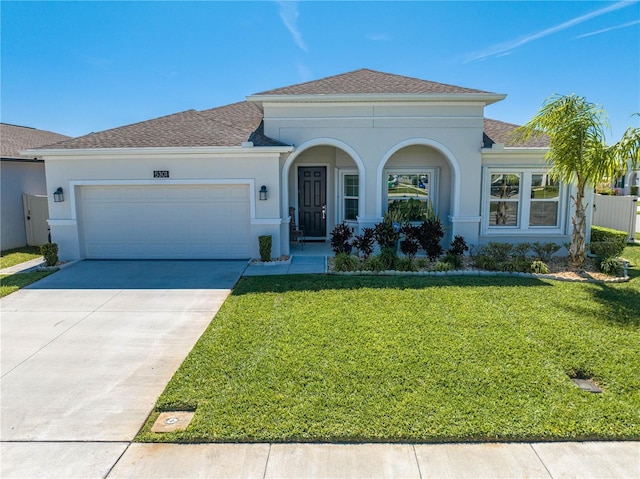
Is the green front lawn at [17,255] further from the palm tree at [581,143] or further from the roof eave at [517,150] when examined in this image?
the palm tree at [581,143]

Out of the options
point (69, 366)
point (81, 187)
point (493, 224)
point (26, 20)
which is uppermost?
point (26, 20)

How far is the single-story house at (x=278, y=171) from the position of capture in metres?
11.0

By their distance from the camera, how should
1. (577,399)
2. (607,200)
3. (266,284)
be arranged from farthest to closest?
(607,200)
(266,284)
(577,399)

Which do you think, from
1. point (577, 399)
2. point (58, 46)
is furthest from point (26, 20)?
point (577, 399)

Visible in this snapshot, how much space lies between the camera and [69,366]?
533 cm

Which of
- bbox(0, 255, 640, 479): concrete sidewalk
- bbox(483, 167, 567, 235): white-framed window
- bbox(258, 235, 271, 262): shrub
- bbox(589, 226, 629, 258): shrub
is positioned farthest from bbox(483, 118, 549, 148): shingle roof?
bbox(0, 255, 640, 479): concrete sidewalk

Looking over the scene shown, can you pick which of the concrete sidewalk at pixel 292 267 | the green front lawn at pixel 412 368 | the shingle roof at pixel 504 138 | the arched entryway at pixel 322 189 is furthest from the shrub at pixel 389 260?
the shingle roof at pixel 504 138

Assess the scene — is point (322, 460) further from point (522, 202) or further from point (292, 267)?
point (522, 202)

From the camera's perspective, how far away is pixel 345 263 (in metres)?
9.92

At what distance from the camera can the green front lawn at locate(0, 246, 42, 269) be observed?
11.7 m

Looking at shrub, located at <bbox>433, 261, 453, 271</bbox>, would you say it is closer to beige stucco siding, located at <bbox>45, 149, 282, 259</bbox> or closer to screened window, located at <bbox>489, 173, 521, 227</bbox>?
screened window, located at <bbox>489, 173, 521, 227</bbox>

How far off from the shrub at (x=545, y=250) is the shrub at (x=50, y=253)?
13.1 meters

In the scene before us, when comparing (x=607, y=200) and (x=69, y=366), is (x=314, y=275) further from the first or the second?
(x=607, y=200)

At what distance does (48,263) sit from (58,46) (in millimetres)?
9334
